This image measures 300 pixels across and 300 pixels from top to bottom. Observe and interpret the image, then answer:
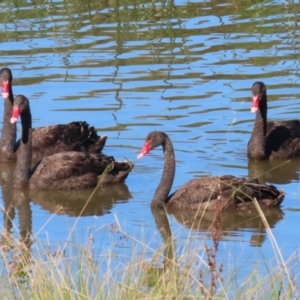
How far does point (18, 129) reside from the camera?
48.6ft

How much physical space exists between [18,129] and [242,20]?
5713 mm

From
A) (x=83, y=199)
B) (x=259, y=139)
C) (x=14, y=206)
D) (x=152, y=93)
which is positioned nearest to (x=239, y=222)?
(x=83, y=199)

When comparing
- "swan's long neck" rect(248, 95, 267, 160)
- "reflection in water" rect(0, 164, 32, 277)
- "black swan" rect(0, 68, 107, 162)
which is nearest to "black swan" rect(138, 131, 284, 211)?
"reflection in water" rect(0, 164, 32, 277)

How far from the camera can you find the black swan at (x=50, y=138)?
13219 mm

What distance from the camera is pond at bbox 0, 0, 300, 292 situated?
33.7ft

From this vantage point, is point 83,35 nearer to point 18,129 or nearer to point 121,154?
point 18,129

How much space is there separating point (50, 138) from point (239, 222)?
11.4 feet

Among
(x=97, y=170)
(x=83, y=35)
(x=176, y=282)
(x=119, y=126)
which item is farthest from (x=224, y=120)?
(x=176, y=282)

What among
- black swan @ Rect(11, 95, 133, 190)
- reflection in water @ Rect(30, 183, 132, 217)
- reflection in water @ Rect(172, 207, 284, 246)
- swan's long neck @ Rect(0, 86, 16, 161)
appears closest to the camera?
reflection in water @ Rect(172, 207, 284, 246)

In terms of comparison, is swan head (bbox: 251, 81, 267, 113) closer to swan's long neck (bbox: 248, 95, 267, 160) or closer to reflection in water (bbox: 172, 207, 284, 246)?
swan's long neck (bbox: 248, 95, 267, 160)

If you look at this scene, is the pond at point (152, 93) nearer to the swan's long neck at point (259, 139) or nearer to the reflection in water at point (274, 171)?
the reflection in water at point (274, 171)

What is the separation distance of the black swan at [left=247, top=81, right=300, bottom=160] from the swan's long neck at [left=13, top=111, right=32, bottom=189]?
2456mm

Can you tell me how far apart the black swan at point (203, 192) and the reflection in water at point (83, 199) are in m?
0.52

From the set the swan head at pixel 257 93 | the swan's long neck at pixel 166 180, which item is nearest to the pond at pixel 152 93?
the swan's long neck at pixel 166 180
